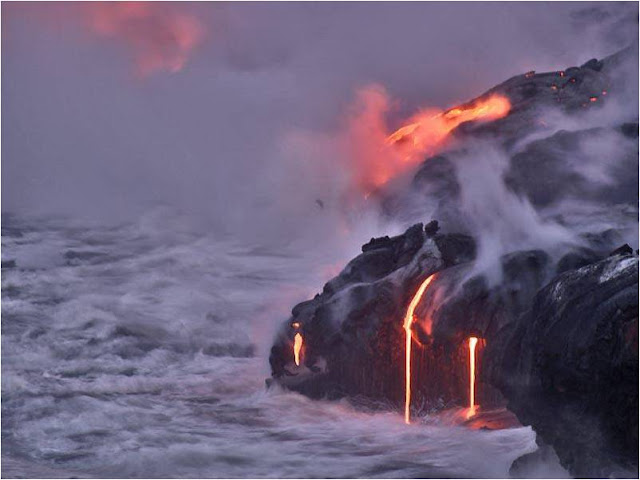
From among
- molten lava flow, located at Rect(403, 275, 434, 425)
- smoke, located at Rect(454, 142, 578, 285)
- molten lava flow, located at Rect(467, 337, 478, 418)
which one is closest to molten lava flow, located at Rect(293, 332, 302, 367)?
molten lava flow, located at Rect(403, 275, 434, 425)

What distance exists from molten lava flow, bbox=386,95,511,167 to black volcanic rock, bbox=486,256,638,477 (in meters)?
12.1

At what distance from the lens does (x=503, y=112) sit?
23.4 metres

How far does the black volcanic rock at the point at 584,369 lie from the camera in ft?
33.1

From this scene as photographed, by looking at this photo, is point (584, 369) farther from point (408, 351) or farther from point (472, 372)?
point (408, 351)

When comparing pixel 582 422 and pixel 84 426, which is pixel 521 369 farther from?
pixel 84 426

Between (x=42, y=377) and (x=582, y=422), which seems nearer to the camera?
(x=582, y=422)

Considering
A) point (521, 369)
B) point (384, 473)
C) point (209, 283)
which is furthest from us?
point (209, 283)

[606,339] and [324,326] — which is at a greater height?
[324,326]

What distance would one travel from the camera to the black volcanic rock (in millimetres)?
10102

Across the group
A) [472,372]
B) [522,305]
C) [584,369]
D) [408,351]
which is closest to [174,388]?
[408,351]

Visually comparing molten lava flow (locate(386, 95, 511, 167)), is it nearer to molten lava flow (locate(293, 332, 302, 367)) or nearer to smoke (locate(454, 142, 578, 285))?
smoke (locate(454, 142, 578, 285))

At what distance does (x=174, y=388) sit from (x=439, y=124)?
368 inches

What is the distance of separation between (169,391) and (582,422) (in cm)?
1072

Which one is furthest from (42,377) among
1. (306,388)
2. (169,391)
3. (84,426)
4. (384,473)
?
(384,473)
